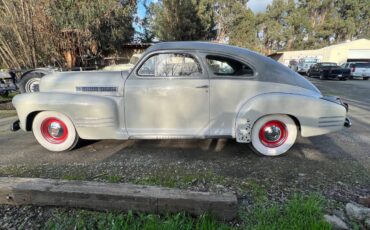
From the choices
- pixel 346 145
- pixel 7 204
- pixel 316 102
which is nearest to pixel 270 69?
Result: pixel 316 102

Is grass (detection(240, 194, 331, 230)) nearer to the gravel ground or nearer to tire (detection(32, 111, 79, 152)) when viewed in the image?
the gravel ground

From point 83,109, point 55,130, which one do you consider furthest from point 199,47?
point 55,130

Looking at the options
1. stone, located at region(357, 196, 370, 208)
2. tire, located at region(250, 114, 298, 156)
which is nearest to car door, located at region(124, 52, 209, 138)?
tire, located at region(250, 114, 298, 156)

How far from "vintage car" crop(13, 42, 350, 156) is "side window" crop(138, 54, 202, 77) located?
15 millimetres

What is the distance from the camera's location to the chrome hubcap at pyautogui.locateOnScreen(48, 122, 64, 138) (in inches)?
146

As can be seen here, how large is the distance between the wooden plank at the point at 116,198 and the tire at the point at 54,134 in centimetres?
135

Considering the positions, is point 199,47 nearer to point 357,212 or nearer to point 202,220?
point 202,220

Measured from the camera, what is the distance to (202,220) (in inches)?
81.2

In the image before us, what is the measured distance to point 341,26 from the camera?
50.9 m

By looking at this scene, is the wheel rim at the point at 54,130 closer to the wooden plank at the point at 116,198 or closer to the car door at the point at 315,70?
the wooden plank at the point at 116,198

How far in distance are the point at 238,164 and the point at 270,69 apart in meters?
1.53

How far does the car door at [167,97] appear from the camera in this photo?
3.43 m

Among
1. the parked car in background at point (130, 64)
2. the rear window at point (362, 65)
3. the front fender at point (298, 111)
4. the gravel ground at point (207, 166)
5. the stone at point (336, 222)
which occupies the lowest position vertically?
the stone at point (336, 222)

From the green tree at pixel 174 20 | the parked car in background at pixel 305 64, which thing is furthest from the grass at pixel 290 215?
the parked car in background at pixel 305 64
